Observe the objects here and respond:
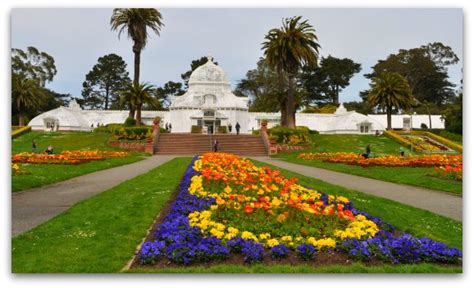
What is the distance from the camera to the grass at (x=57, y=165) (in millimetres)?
15916

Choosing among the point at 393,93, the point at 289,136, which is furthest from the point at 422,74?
the point at 289,136

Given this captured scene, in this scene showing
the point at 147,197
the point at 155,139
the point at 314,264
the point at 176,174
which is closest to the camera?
the point at 314,264

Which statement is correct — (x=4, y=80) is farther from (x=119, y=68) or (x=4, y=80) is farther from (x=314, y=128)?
(x=119, y=68)

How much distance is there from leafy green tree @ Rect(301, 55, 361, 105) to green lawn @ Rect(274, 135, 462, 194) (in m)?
39.5

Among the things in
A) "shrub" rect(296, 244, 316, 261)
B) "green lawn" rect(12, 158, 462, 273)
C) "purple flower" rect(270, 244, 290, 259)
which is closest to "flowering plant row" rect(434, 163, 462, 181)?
"green lawn" rect(12, 158, 462, 273)

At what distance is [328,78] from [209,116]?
126 feet

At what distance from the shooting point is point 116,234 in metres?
7.89

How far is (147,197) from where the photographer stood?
12.0 m

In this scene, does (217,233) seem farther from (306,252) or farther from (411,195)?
(411,195)

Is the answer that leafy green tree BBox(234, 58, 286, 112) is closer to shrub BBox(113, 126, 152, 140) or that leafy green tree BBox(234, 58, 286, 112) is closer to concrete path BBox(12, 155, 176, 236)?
shrub BBox(113, 126, 152, 140)

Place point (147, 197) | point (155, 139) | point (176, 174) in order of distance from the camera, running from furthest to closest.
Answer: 1. point (155, 139)
2. point (176, 174)
3. point (147, 197)

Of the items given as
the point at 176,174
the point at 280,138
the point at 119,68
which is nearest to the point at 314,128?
the point at 280,138

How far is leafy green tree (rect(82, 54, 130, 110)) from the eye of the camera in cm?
8375

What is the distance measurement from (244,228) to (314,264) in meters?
1.85
